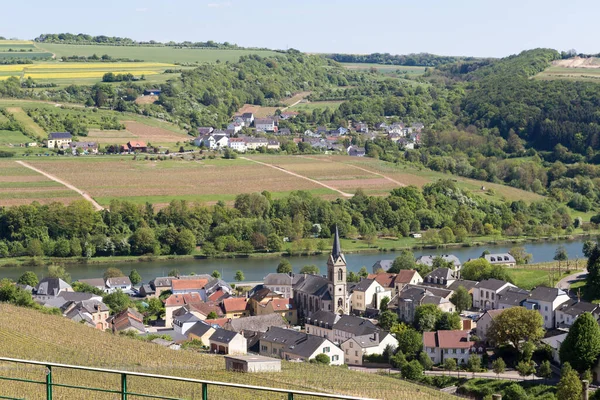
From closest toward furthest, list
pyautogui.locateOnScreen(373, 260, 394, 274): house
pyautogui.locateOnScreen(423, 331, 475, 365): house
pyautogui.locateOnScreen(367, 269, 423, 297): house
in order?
pyautogui.locateOnScreen(423, 331, 475, 365): house → pyautogui.locateOnScreen(367, 269, 423, 297): house → pyautogui.locateOnScreen(373, 260, 394, 274): house

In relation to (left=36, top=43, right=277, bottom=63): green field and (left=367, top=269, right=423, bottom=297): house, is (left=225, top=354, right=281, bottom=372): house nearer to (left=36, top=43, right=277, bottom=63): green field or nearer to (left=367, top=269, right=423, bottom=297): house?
(left=367, top=269, right=423, bottom=297): house

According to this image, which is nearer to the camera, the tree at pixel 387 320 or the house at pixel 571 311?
the house at pixel 571 311

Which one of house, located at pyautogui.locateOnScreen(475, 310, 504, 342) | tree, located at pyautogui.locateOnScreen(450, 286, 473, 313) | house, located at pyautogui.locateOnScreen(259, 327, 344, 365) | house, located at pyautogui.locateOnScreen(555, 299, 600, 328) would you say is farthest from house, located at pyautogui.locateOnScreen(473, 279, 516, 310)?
house, located at pyautogui.locateOnScreen(259, 327, 344, 365)

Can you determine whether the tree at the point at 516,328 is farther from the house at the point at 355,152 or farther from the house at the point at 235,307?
the house at the point at 355,152

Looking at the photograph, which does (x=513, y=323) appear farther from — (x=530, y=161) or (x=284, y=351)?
(x=530, y=161)

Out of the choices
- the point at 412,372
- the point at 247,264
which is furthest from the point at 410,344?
the point at 247,264

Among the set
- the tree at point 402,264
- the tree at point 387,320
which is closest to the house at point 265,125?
the tree at point 402,264
